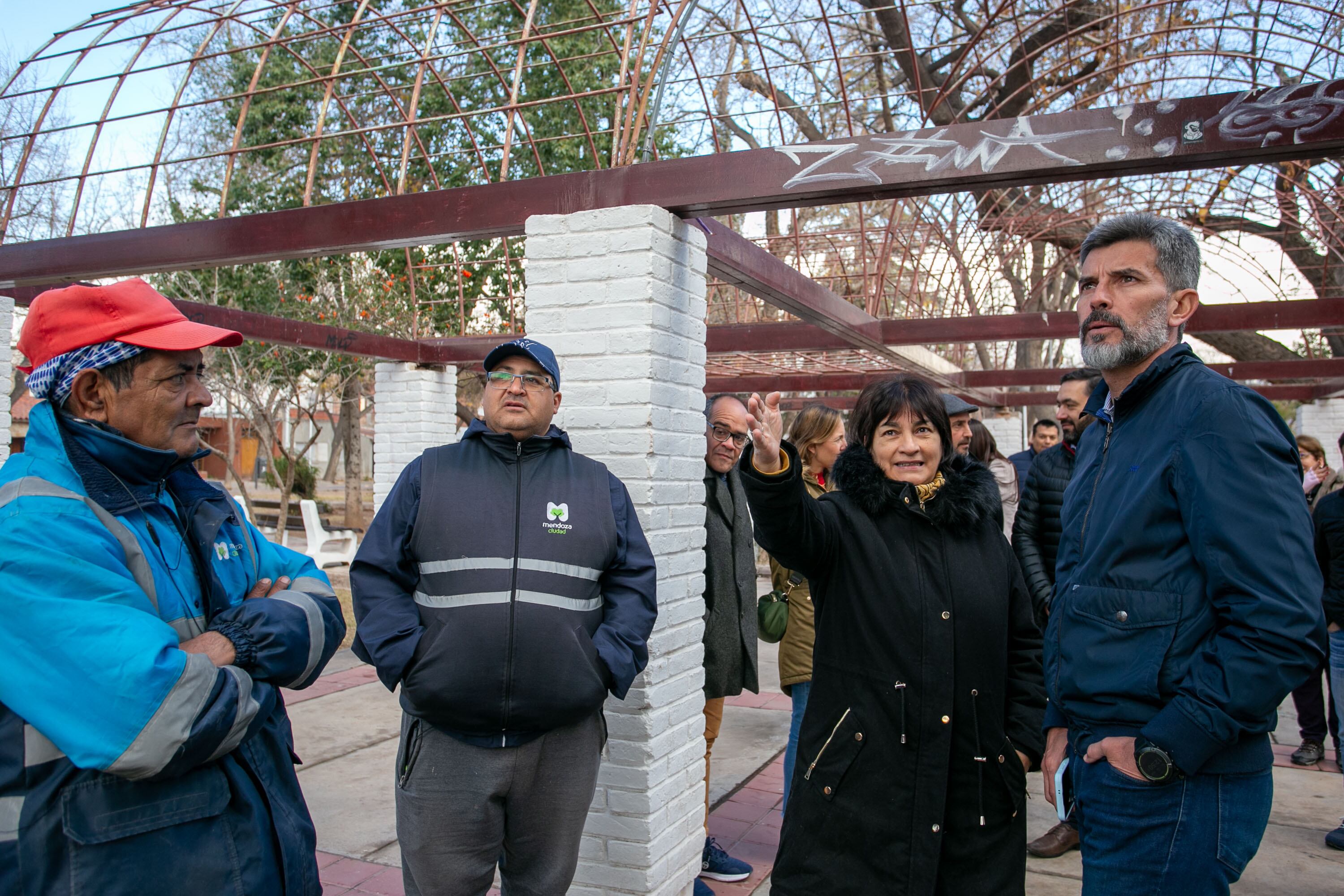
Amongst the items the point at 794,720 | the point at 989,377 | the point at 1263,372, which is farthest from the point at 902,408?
the point at 1263,372

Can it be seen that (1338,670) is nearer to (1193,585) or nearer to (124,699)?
(1193,585)

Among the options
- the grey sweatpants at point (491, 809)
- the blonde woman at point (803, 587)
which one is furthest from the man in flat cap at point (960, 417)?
the grey sweatpants at point (491, 809)

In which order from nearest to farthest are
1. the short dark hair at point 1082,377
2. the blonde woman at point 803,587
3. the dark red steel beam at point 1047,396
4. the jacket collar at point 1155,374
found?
1. the jacket collar at point 1155,374
2. the blonde woman at point 803,587
3. the short dark hair at point 1082,377
4. the dark red steel beam at point 1047,396

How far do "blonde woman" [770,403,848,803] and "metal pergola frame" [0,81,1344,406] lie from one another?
0.73 m

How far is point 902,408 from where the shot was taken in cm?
251

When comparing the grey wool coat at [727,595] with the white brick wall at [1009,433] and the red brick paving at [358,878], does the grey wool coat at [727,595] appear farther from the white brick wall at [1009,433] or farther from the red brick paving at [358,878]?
the white brick wall at [1009,433]

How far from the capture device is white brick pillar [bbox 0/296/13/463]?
212 inches

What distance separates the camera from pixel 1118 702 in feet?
6.05

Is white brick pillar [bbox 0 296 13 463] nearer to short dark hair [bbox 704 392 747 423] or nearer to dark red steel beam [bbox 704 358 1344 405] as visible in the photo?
short dark hair [bbox 704 392 747 423]

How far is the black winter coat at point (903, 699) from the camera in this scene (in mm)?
2229

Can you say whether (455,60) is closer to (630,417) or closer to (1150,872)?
(630,417)

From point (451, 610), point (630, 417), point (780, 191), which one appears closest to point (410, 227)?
point (630, 417)

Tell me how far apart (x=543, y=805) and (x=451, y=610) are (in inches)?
24.6

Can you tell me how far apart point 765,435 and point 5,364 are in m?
5.32
